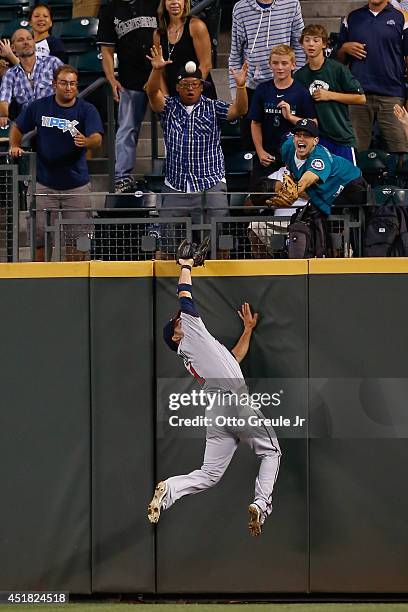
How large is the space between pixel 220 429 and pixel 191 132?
2288 mm

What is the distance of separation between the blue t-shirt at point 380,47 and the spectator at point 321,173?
1.90m

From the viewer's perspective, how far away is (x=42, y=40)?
12.7m

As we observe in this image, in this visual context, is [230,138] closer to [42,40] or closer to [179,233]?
[42,40]

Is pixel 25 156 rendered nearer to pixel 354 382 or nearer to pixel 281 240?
pixel 281 240

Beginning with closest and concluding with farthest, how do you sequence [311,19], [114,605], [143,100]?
[114,605], [143,100], [311,19]

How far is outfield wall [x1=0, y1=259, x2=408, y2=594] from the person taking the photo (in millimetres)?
9773

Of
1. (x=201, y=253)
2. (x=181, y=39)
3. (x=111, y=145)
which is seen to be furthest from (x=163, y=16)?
(x=201, y=253)

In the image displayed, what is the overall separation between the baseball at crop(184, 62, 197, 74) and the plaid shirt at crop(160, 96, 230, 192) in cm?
25

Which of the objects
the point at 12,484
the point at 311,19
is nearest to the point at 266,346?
the point at 12,484

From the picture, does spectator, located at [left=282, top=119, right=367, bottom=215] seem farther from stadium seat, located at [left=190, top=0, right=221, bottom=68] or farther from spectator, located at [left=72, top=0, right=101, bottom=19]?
spectator, located at [left=72, top=0, right=101, bottom=19]

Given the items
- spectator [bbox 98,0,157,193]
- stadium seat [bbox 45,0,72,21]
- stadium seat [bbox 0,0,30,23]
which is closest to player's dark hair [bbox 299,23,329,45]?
spectator [bbox 98,0,157,193]

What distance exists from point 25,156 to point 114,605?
345 cm

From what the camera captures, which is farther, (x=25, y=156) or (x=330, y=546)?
(x=25, y=156)

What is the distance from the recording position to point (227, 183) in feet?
38.3
